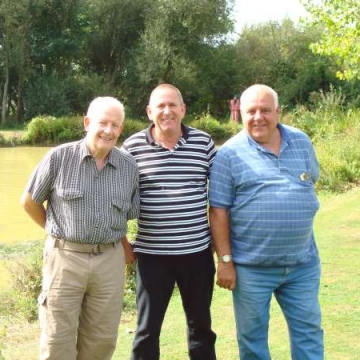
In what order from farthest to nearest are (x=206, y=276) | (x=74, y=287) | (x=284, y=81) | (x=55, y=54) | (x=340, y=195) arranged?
1. (x=284, y=81)
2. (x=55, y=54)
3. (x=340, y=195)
4. (x=206, y=276)
5. (x=74, y=287)

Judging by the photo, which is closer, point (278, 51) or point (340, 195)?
point (340, 195)

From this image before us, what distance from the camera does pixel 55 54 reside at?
3250 centimetres

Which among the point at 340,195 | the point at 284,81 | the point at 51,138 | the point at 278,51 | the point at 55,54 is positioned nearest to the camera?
the point at 340,195

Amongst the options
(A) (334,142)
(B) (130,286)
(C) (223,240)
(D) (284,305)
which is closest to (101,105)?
(C) (223,240)

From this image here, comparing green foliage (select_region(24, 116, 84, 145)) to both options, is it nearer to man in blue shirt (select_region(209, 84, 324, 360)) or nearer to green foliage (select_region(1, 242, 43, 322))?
green foliage (select_region(1, 242, 43, 322))

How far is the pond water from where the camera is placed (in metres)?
9.55

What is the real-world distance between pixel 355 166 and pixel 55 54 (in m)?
23.7

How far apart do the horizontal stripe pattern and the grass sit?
120cm

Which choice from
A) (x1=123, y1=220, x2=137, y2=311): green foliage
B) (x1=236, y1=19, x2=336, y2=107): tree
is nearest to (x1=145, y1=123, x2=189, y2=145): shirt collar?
(x1=123, y1=220, x2=137, y2=311): green foliage

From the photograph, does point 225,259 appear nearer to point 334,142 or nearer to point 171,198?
point 171,198

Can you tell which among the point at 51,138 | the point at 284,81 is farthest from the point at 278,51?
the point at 51,138

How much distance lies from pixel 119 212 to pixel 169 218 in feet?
0.95

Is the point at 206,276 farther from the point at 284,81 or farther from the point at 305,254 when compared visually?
the point at 284,81

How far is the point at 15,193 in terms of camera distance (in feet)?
45.9
